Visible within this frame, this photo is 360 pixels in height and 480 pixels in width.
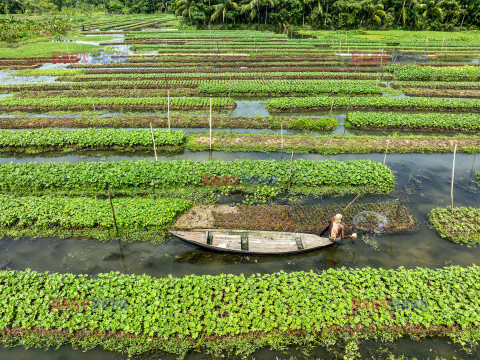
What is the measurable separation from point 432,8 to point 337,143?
5733 cm

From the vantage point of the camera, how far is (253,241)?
10.6 metres

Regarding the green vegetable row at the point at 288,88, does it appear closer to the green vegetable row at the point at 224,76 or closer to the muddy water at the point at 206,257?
the green vegetable row at the point at 224,76

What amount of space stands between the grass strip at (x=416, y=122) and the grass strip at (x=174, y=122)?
6.58 feet

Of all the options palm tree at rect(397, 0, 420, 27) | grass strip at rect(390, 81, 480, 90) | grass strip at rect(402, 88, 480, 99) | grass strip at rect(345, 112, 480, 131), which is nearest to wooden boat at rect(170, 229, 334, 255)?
grass strip at rect(345, 112, 480, 131)

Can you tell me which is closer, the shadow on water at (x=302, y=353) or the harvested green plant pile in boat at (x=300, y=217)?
the shadow on water at (x=302, y=353)

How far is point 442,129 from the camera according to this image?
20.1m

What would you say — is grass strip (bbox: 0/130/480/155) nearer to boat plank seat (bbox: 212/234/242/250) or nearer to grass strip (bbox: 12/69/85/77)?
boat plank seat (bbox: 212/234/242/250)

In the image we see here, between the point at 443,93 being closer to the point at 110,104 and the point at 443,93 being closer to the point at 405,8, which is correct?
the point at 110,104

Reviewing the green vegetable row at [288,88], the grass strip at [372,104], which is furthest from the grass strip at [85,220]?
the green vegetable row at [288,88]

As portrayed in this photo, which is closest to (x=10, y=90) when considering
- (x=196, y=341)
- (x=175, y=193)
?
(x=175, y=193)

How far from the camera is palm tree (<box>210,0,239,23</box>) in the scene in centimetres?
5403

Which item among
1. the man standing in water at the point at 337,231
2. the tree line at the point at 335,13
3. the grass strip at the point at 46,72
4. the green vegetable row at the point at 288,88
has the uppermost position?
the tree line at the point at 335,13

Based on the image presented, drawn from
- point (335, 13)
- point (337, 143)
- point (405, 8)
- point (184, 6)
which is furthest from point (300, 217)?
point (405, 8)

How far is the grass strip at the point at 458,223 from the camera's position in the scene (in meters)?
11.3
